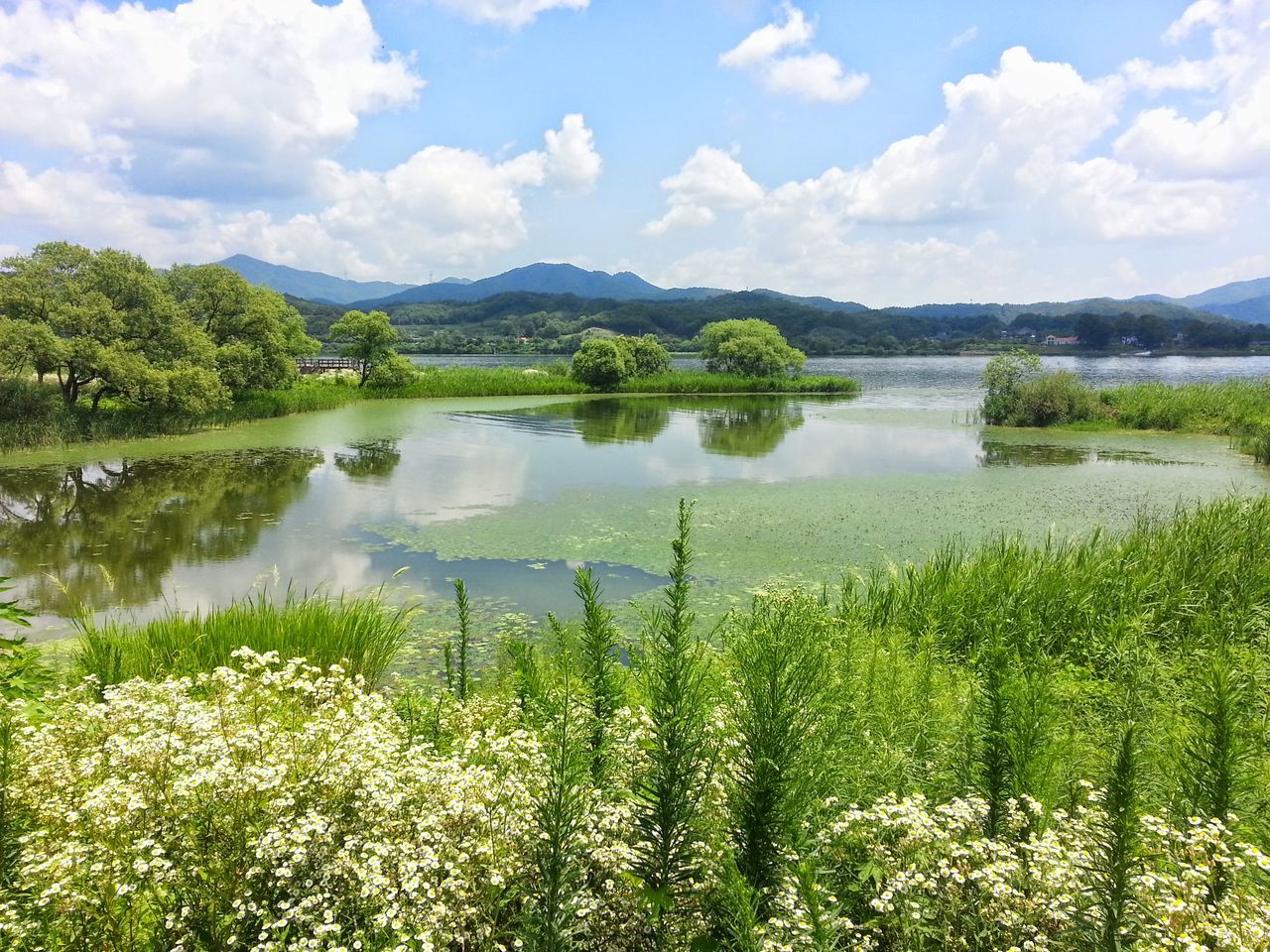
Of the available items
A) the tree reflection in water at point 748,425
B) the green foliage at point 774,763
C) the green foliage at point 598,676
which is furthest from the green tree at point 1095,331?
the green foliage at point 774,763

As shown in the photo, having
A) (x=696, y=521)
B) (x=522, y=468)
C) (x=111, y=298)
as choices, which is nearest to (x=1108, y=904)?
(x=696, y=521)

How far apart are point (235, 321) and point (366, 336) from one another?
9687 mm

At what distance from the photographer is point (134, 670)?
5312 mm

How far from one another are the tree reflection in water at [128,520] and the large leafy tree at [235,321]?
7.69 m

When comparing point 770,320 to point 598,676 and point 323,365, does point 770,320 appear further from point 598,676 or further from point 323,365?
point 598,676

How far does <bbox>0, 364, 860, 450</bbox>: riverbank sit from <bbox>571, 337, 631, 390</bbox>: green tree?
657mm

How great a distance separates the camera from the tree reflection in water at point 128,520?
8.90 meters

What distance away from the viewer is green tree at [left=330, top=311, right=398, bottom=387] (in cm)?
3353

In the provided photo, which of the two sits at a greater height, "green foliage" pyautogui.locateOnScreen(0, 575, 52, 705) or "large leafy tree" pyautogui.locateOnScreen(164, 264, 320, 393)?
"large leafy tree" pyautogui.locateOnScreen(164, 264, 320, 393)

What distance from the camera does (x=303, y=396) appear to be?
2875 centimetres

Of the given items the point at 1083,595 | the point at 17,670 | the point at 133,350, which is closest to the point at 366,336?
the point at 133,350

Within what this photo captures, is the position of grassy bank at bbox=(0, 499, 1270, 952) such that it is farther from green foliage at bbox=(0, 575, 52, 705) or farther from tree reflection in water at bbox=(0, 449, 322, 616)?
tree reflection in water at bbox=(0, 449, 322, 616)

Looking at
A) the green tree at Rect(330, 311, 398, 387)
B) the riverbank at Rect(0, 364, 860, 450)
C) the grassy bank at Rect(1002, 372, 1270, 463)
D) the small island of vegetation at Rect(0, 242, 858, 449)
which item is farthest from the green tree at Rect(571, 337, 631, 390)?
the grassy bank at Rect(1002, 372, 1270, 463)

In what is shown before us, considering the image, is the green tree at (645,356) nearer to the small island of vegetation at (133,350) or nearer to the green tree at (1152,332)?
the small island of vegetation at (133,350)
